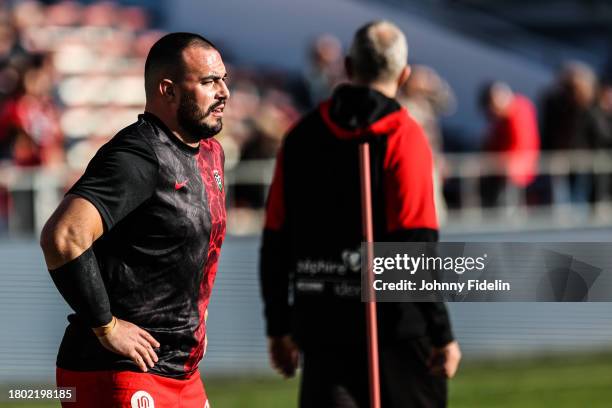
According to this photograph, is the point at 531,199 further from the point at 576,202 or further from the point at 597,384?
the point at 597,384

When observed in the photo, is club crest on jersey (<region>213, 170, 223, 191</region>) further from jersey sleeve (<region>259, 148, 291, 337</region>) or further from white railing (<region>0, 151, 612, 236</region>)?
white railing (<region>0, 151, 612, 236</region>)

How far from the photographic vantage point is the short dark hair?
14.4 feet

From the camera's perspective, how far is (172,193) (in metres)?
4.38

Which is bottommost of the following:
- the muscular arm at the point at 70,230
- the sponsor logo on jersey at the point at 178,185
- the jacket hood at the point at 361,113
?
the muscular arm at the point at 70,230

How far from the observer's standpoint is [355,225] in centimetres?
551

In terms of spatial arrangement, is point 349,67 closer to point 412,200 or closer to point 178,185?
point 412,200

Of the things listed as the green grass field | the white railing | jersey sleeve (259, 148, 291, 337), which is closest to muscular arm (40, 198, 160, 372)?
jersey sleeve (259, 148, 291, 337)

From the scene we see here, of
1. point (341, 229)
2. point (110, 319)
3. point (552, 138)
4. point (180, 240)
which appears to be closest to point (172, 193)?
point (180, 240)

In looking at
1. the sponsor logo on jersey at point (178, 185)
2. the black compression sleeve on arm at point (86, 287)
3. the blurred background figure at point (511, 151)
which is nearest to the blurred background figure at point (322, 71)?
the blurred background figure at point (511, 151)

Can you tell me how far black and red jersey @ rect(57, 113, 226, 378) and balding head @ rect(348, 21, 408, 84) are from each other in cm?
122

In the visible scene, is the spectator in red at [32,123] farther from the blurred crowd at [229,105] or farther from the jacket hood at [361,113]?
the jacket hood at [361,113]

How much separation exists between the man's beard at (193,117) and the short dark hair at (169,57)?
0.09 metres

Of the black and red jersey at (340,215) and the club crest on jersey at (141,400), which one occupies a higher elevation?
the black and red jersey at (340,215)

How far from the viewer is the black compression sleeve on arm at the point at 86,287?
4.15 metres
